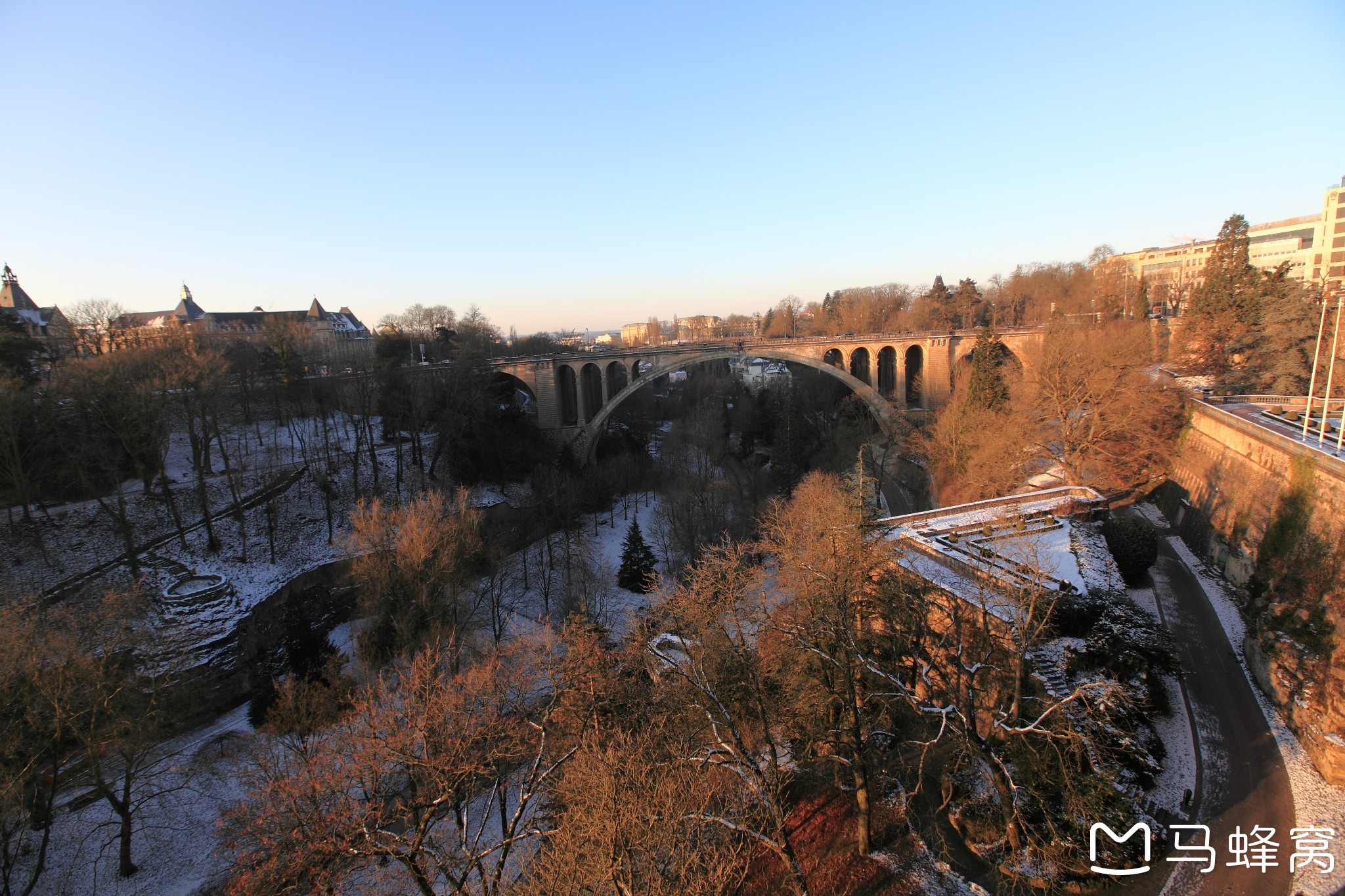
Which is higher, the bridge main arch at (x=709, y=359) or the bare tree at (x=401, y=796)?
the bridge main arch at (x=709, y=359)

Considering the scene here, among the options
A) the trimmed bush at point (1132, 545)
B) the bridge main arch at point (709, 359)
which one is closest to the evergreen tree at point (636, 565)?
the bridge main arch at point (709, 359)

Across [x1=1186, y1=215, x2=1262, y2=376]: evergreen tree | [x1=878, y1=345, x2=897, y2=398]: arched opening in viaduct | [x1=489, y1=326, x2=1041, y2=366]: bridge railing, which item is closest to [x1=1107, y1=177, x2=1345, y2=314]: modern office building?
[x1=1186, y1=215, x2=1262, y2=376]: evergreen tree

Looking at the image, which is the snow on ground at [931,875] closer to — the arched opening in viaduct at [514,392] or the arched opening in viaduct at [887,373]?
the arched opening in viaduct at [514,392]

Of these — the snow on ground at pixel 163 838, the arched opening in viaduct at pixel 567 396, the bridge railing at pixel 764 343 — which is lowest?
the snow on ground at pixel 163 838

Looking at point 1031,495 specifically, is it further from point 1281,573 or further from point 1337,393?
point 1337,393

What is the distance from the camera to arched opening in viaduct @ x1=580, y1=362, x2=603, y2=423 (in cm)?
3375

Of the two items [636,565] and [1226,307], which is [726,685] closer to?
[636,565]

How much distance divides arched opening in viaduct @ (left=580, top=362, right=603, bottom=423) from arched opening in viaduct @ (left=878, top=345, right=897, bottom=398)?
52.3 feet

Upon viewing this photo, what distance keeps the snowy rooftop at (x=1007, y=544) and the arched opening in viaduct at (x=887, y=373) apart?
739 inches

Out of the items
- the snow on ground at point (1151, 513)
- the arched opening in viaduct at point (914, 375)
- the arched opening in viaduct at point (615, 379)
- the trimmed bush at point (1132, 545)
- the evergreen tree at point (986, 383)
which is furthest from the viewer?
the arched opening in viaduct at point (615, 379)

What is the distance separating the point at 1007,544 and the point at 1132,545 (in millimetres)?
3766

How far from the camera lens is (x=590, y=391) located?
3488cm

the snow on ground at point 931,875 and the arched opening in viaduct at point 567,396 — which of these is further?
the arched opening in viaduct at point 567,396

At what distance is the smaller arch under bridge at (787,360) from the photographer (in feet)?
101
